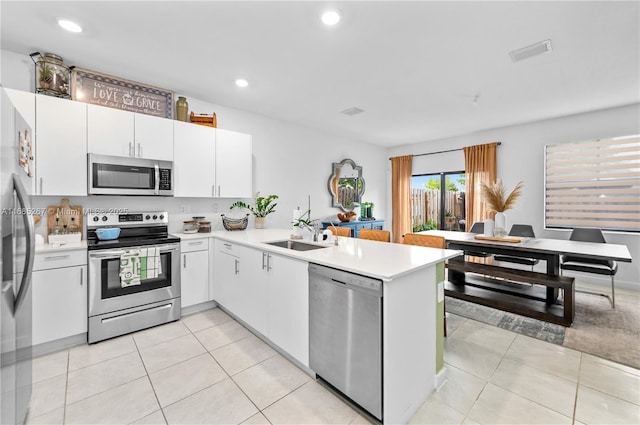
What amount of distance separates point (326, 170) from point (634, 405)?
179 inches

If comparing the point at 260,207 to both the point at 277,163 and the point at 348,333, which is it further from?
the point at 348,333

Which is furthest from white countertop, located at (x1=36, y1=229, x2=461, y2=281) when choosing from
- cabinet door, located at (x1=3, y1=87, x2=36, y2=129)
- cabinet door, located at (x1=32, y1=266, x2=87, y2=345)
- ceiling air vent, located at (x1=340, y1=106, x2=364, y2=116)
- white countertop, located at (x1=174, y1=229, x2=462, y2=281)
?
ceiling air vent, located at (x1=340, y1=106, x2=364, y2=116)

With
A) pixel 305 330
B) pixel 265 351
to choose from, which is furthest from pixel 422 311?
pixel 265 351

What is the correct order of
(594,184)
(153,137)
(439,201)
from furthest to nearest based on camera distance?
1. (439,201)
2. (594,184)
3. (153,137)

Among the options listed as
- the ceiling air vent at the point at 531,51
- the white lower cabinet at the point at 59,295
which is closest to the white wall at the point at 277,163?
the white lower cabinet at the point at 59,295

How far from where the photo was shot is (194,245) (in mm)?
3080

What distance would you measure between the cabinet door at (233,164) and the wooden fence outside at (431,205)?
13.5 feet

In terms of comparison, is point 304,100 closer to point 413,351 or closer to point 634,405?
point 413,351

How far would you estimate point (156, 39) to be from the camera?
2312mm

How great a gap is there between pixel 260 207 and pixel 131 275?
1.84 m

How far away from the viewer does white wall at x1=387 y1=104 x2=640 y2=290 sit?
3912mm

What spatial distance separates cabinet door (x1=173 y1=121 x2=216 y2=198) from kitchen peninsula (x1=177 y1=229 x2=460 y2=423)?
0.92 m

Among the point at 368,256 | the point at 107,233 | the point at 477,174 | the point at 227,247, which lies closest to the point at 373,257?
the point at 368,256

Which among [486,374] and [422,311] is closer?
[422,311]
